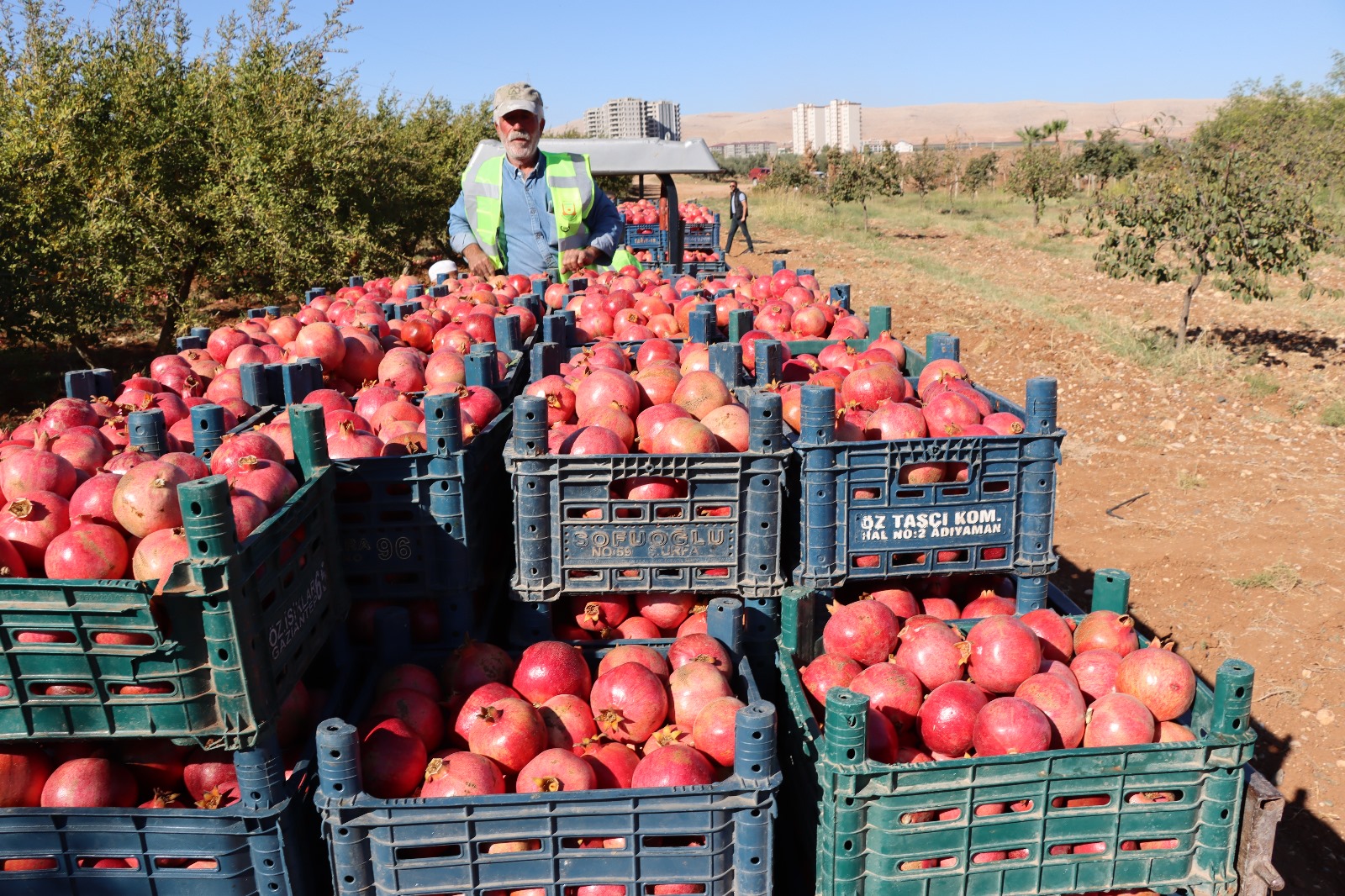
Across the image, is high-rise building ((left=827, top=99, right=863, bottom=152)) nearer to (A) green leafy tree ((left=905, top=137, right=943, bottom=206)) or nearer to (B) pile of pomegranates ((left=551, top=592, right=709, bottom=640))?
(A) green leafy tree ((left=905, top=137, right=943, bottom=206))

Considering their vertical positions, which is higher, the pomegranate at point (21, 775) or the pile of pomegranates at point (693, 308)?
the pile of pomegranates at point (693, 308)

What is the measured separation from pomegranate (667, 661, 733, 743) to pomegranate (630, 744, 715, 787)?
0.26 metres

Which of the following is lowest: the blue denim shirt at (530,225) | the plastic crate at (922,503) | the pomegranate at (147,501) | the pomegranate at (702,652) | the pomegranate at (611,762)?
the pomegranate at (611,762)

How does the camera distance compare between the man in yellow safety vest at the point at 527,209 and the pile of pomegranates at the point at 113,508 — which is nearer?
the pile of pomegranates at the point at 113,508

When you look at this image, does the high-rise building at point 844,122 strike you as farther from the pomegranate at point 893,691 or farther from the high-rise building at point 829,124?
the pomegranate at point 893,691

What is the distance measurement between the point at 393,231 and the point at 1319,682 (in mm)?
16826

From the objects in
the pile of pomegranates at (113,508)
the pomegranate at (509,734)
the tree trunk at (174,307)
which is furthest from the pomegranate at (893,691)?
the tree trunk at (174,307)

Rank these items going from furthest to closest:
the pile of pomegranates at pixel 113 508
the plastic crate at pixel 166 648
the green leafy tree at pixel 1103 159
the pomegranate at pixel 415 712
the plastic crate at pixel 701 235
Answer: the green leafy tree at pixel 1103 159
the plastic crate at pixel 701 235
the pomegranate at pixel 415 712
the pile of pomegranates at pixel 113 508
the plastic crate at pixel 166 648

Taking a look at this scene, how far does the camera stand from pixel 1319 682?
550 cm

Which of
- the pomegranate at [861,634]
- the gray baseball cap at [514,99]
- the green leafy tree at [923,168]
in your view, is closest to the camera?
the pomegranate at [861,634]

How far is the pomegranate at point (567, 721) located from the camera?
9.66ft

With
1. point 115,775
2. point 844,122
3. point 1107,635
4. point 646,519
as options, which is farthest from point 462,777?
point 844,122

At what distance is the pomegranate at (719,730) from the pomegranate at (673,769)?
74mm

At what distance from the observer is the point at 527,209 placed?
901 centimetres
